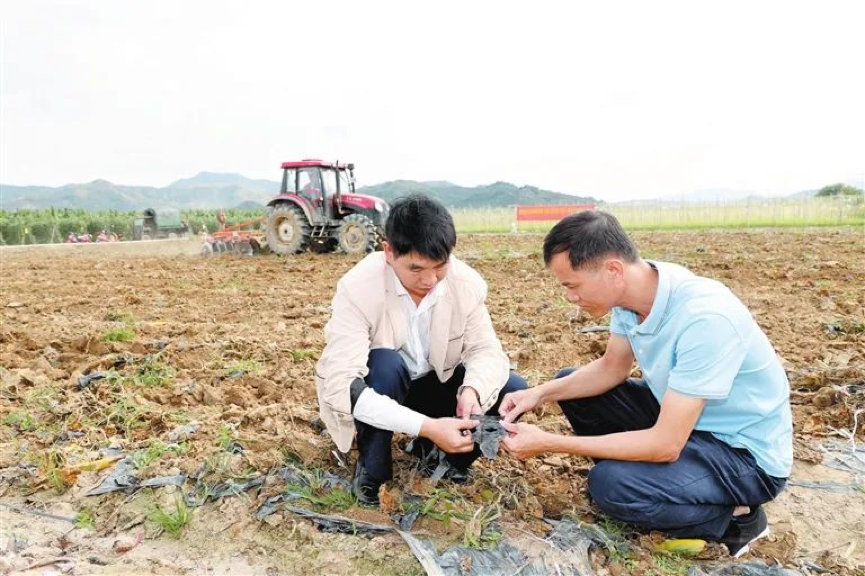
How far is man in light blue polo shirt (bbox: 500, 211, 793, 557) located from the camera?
1.96m

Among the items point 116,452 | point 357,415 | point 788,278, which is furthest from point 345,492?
point 788,278

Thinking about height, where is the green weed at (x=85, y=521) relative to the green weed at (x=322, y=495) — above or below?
below

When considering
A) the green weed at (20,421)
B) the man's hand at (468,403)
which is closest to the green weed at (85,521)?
the green weed at (20,421)

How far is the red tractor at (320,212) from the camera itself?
36.8 ft

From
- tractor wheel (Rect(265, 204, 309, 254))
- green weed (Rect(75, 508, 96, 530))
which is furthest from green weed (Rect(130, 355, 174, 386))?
tractor wheel (Rect(265, 204, 309, 254))

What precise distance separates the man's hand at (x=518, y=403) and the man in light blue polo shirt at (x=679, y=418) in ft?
0.80

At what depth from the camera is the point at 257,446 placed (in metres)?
2.87

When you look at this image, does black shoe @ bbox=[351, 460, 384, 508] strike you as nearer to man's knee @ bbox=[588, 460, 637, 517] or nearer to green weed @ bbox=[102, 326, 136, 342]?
man's knee @ bbox=[588, 460, 637, 517]

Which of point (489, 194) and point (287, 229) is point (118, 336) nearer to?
point (287, 229)

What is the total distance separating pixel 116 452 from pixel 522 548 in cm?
196

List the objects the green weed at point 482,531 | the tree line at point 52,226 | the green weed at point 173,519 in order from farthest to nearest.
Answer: the tree line at point 52,226 → the green weed at point 173,519 → the green weed at point 482,531

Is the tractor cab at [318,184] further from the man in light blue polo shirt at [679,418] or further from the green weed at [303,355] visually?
the man in light blue polo shirt at [679,418]

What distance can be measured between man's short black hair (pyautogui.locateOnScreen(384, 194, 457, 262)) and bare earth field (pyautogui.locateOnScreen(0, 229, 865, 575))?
0.93 meters

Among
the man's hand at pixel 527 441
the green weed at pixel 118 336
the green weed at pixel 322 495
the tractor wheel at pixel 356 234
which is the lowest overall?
the green weed at pixel 322 495
